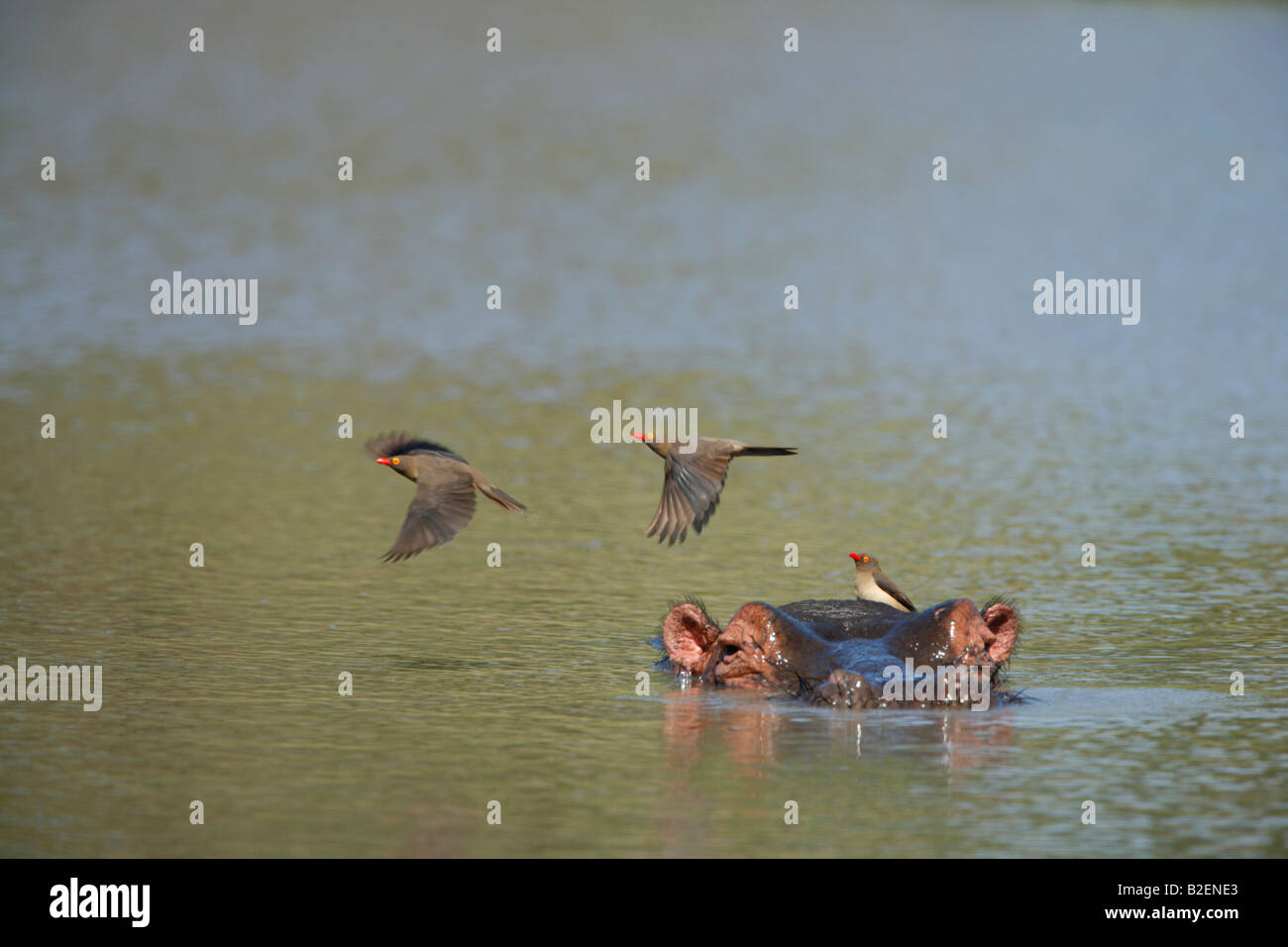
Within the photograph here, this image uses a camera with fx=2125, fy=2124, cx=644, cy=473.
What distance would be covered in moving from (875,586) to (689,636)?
72.4 inches

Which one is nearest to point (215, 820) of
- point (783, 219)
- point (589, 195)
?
point (783, 219)

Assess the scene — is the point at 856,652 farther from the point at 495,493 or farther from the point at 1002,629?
the point at 495,493

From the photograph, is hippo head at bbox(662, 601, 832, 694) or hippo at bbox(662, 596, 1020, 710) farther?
hippo head at bbox(662, 601, 832, 694)

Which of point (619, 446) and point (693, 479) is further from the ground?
point (619, 446)

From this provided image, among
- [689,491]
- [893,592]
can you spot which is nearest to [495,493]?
[689,491]

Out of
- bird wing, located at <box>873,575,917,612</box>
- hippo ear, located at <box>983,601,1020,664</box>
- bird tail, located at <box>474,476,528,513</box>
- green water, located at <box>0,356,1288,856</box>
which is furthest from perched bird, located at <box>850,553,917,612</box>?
bird tail, located at <box>474,476,528,513</box>

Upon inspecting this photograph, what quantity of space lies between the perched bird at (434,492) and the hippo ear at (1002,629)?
277 centimetres

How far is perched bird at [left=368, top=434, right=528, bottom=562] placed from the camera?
461 inches

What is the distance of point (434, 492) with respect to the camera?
39.7ft

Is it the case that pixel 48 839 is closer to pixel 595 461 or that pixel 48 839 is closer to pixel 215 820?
pixel 215 820

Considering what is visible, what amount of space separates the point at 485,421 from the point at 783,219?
49.7 feet

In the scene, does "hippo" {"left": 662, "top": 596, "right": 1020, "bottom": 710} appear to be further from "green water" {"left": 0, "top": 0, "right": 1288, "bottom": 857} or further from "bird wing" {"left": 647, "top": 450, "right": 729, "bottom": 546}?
"bird wing" {"left": 647, "top": 450, "right": 729, "bottom": 546}

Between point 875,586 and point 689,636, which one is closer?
point 689,636

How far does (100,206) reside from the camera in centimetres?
3716
